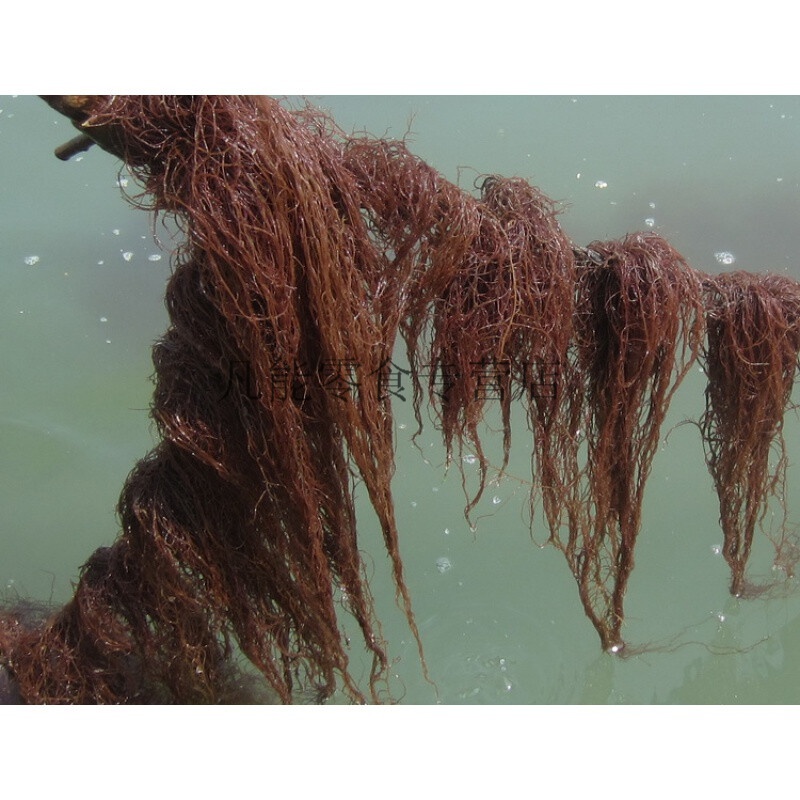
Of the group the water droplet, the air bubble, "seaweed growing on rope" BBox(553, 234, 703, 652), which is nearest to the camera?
"seaweed growing on rope" BBox(553, 234, 703, 652)

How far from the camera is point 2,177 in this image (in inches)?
58.6

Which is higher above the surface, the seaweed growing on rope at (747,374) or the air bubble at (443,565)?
the seaweed growing on rope at (747,374)

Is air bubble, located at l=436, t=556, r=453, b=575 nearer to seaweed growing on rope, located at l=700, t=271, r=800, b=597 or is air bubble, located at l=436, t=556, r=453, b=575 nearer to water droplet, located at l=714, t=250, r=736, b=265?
seaweed growing on rope, located at l=700, t=271, r=800, b=597

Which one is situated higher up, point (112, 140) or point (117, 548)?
point (112, 140)

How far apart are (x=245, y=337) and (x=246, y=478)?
17cm

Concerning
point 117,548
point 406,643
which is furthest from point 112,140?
point 406,643

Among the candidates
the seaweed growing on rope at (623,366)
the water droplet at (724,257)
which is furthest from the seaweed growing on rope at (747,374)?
the water droplet at (724,257)

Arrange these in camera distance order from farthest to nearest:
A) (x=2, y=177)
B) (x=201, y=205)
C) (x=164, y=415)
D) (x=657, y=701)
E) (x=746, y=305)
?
(x=2, y=177)
(x=657, y=701)
(x=746, y=305)
(x=164, y=415)
(x=201, y=205)

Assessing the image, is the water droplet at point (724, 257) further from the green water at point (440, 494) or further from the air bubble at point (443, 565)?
the air bubble at point (443, 565)

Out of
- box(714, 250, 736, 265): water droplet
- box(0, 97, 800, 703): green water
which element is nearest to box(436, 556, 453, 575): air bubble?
box(0, 97, 800, 703): green water

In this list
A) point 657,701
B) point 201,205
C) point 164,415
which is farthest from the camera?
point 657,701

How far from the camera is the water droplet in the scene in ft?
5.14

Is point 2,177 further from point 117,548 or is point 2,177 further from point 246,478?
point 246,478

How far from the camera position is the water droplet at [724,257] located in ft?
5.14
